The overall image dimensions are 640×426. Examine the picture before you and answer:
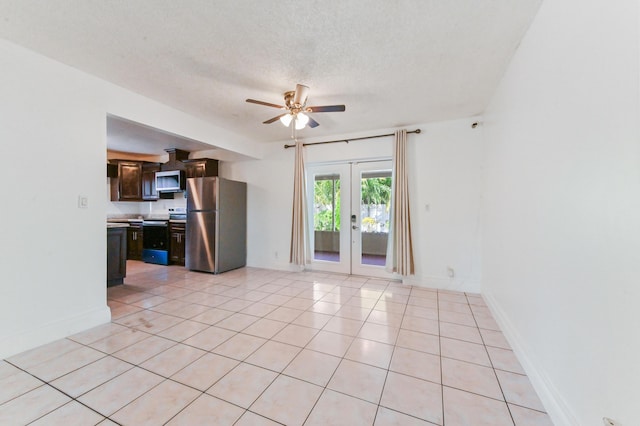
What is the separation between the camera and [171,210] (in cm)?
602

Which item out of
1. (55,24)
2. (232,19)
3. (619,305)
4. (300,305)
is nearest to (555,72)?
(619,305)

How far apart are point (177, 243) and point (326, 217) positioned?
3.20m

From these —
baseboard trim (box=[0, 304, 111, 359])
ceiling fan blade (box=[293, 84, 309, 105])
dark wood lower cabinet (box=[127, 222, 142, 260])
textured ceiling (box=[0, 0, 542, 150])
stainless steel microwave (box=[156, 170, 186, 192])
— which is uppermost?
textured ceiling (box=[0, 0, 542, 150])

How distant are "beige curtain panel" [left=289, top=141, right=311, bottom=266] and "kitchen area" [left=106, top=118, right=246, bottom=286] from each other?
4.06 feet

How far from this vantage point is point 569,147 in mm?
1351

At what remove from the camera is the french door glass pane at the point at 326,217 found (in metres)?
4.70

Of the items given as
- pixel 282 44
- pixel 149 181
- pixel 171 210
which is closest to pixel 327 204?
pixel 282 44

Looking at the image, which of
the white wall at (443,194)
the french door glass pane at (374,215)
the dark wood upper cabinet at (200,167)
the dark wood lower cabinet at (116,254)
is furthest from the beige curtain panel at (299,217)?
the dark wood lower cabinet at (116,254)

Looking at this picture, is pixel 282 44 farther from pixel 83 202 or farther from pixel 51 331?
pixel 51 331

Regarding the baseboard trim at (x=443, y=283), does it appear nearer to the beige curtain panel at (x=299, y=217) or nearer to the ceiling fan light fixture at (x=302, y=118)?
the beige curtain panel at (x=299, y=217)

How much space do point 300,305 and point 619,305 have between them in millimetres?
2716

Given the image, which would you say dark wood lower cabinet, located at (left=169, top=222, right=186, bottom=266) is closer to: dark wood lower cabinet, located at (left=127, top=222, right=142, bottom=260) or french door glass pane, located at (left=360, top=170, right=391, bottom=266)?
dark wood lower cabinet, located at (left=127, top=222, right=142, bottom=260)

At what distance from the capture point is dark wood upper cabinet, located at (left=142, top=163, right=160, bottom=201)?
5816mm

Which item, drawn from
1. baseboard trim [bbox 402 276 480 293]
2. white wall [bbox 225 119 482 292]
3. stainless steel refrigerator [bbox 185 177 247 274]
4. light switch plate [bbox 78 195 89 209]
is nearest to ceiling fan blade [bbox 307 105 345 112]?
white wall [bbox 225 119 482 292]
